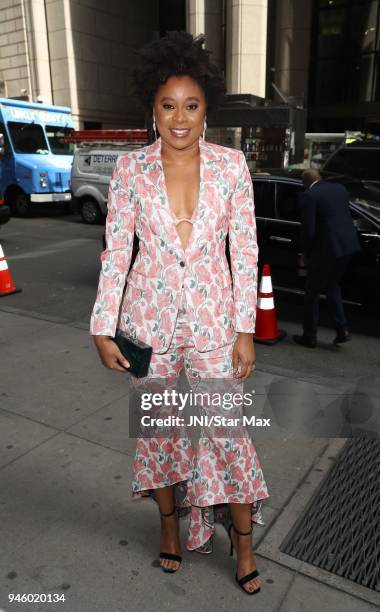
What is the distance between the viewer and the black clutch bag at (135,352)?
2.00m

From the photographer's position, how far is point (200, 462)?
2.22m

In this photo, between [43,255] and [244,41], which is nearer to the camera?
[43,255]

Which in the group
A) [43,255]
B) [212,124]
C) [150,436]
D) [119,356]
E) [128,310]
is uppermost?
[212,124]

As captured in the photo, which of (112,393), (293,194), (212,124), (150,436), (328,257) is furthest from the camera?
(212,124)

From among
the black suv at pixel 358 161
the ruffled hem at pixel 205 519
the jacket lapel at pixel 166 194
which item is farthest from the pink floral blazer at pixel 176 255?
the black suv at pixel 358 161

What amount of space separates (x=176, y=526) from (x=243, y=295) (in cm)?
113

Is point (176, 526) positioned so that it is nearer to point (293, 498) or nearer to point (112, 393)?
point (293, 498)

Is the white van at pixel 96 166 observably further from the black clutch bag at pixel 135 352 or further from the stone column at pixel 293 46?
the black clutch bag at pixel 135 352

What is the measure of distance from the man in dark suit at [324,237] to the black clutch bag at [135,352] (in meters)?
3.29

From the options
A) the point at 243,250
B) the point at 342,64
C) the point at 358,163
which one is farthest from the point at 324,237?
Answer: the point at 342,64

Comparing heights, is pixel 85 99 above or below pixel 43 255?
above

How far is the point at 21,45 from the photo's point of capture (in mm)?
23531

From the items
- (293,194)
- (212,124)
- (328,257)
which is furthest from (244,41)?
(328,257)

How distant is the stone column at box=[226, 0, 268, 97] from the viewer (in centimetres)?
1808
